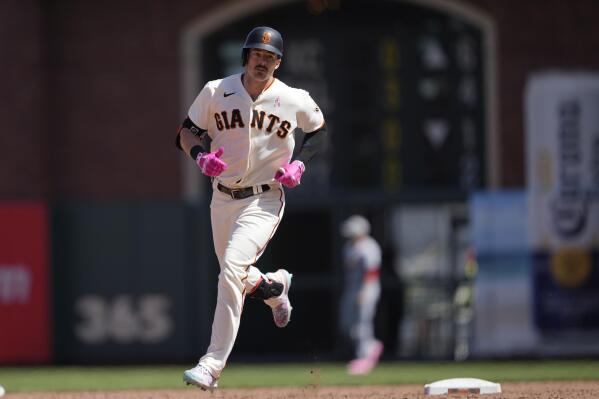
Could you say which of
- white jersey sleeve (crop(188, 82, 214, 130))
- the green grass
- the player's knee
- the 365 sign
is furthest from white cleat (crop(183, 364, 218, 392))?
the 365 sign

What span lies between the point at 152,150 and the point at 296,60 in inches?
96.6

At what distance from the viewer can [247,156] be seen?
303 inches

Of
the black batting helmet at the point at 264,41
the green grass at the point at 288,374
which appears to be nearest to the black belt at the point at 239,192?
the black batting helmet at the point at 264,41

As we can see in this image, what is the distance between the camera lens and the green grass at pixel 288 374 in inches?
485

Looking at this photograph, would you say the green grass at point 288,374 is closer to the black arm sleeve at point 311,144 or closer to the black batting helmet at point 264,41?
the black arm sleeve at point 311,144

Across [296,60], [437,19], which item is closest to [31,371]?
[296,60]

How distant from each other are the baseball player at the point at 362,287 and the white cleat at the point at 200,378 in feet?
24.1

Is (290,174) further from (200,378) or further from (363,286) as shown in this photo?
(363,286)

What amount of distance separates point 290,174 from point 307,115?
485 mm

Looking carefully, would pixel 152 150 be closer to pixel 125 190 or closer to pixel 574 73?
pixel 125 190

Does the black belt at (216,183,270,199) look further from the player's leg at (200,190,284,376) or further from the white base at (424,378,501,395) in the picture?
the white base at (424,378,501,395)

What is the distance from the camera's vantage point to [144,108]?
19.2 meters

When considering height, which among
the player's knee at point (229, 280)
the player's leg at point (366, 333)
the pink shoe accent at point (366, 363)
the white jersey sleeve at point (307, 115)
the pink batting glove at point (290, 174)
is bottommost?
the pink shoe accent at point (366, 363)

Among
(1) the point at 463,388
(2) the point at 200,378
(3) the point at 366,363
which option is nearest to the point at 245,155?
(2) the point at 200,378
